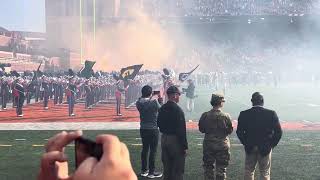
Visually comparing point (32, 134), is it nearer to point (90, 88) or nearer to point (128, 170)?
point (90, 88)

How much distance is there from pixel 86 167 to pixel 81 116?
1727 cm

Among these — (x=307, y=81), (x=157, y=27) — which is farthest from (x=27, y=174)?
(x=157, y=27)

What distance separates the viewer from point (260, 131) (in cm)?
632

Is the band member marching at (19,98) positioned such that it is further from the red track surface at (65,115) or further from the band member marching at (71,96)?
the band member marching at (71,96)

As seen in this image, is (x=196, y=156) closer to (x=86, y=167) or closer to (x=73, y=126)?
(x=73, y=126)

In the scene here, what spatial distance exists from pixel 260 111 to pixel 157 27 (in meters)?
61.5

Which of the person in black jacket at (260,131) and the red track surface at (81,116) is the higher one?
the person in black jacket at (260,131)

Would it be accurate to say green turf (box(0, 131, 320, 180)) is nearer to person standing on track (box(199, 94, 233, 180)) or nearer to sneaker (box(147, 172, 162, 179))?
sneaker (box(147, 172, 162, 179))

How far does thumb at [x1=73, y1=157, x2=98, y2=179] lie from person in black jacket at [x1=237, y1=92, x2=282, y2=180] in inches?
208

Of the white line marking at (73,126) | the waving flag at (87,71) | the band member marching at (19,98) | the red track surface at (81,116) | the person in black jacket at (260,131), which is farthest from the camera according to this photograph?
the waving flag at (87,71)

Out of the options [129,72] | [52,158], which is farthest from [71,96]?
[52,158]

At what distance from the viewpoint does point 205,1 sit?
81.9m

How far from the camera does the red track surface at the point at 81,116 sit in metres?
15.4

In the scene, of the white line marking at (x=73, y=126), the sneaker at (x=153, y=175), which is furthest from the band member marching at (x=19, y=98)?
the sneaker at (x=153, y=175)
